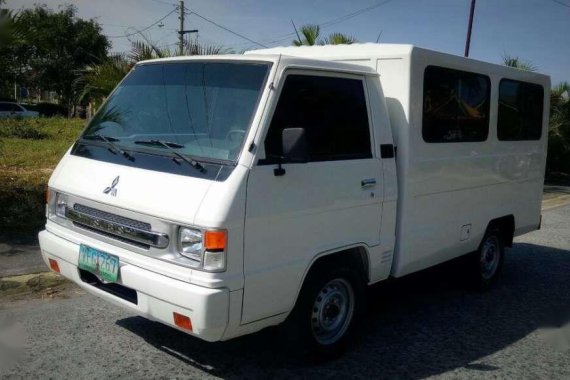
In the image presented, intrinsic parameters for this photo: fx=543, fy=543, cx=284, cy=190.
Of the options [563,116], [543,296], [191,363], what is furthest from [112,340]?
[563,116]

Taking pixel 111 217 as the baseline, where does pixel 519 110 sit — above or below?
above

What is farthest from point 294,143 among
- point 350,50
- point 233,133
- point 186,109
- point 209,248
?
point 350,50

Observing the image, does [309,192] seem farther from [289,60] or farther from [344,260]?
[289,60]

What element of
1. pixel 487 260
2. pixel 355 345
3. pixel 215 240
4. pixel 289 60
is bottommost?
pixel 355 345

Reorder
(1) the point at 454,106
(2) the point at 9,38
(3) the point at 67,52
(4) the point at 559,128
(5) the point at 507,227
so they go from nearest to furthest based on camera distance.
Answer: (1) the point at 454,106, (5) the point at 507,227, (2) the point at 9,38, (4) the point at 559,128, (3) the point at 67,52

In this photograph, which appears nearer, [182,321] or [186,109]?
[182,321]

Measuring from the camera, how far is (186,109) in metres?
3.78

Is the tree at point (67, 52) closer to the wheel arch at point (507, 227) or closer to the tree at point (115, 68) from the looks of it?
the tree at point (115, 68)

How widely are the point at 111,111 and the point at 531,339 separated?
13.4ft

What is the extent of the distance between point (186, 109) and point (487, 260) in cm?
408

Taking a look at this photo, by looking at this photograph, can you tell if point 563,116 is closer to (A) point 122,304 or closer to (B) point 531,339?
(B) point 531,339

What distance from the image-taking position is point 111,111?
13.9 ft

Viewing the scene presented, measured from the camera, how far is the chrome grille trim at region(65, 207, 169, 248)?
3.28m

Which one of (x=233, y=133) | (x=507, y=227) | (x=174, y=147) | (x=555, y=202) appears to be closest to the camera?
(x=233, y=133)
